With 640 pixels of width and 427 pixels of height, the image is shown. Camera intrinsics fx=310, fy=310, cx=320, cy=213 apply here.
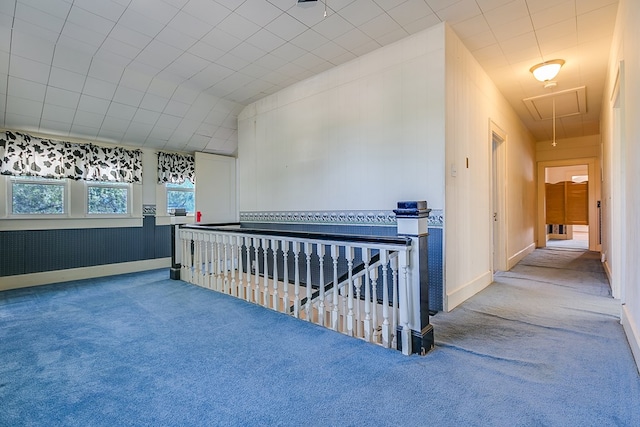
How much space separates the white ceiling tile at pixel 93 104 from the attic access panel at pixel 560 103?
6353 mm

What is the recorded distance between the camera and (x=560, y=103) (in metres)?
5.14

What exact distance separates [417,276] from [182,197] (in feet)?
17.9

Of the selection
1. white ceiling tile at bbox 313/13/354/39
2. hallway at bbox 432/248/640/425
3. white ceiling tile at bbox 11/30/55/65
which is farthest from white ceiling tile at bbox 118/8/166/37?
hallway at bbox 432/248/640/425

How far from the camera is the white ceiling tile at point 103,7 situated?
2.65 meters

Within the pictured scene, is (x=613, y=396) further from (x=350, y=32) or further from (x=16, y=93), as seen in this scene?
(x=16, y=93)

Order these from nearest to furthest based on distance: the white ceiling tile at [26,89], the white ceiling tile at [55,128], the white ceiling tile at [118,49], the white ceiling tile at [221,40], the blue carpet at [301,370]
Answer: the blue carpet at [301,370] → the white ceiling tile at [221,40] → the white ceiling tile at [118,49] → the white ceiling tile at [26,89] → the white ceiling tile at [55,128]

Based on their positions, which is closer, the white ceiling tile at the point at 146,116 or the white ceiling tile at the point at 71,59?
the white ceiling tile at the point at 71,59

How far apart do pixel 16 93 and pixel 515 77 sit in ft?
20.9

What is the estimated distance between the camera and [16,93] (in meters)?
3.84

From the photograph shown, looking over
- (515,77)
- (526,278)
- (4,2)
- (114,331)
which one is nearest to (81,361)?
(114,331)

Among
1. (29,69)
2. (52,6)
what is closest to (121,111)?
(29,69)

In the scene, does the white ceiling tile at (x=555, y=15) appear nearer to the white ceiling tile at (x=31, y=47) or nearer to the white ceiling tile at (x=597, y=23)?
the white ceiling tile at (x=597, y=23)

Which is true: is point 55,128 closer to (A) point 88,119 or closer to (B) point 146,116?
(A) point 88,119

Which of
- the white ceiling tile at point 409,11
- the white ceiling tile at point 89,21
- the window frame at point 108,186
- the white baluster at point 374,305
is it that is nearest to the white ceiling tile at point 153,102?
the white ceiling tile at point 89,21
